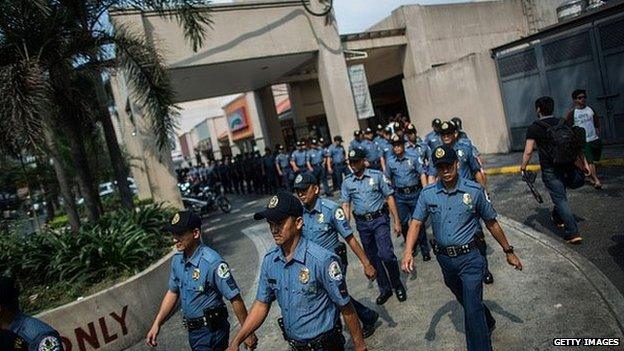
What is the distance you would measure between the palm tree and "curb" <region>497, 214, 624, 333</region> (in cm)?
710

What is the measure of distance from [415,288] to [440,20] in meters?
16.0

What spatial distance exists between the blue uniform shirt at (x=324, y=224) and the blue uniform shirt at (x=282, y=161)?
1044cm

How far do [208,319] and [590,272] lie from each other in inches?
157

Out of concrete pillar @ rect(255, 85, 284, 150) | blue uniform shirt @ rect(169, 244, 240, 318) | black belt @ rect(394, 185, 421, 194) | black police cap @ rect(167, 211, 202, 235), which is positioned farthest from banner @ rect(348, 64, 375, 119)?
blue uniform shirt @ rect(169, 244, 240, 318)

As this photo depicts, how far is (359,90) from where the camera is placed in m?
17.1

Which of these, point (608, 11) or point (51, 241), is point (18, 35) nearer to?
point (51, 241)

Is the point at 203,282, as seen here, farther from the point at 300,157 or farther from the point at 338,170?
the point at 300,157

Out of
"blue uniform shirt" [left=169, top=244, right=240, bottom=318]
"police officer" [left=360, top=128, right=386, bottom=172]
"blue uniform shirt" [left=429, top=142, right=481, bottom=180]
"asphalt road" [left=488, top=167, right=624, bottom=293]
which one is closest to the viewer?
"blue uniform shirt" [left=169, top=244, right=240, bottom=318]

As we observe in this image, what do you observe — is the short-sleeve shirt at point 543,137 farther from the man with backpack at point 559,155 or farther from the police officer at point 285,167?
the police officer at point 285,167

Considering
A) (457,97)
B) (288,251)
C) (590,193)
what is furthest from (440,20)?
(288,251)

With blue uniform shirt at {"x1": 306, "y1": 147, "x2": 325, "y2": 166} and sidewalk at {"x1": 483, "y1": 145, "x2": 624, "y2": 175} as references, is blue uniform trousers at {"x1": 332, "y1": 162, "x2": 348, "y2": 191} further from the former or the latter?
sidewalk at {"x1": 483, "y1": 145, "x2": 624, "y2": 175}

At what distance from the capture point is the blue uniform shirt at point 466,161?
6113 mm

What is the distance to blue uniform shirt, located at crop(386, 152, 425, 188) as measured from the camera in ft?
21.3

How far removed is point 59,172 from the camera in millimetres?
9086
